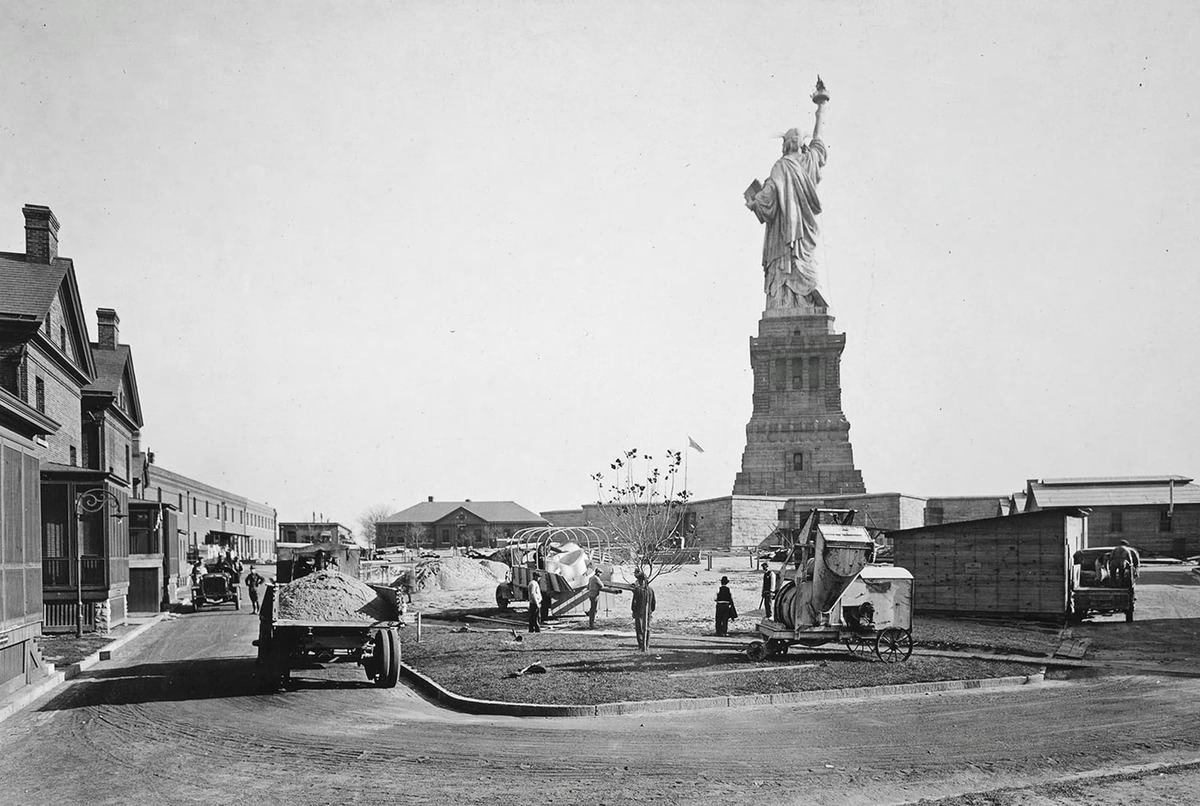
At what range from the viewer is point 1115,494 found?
54312mm

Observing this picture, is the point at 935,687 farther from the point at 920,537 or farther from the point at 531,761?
the point at 920,537

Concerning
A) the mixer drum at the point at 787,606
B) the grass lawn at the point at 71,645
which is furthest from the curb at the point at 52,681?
the mixer drum at the point at 787,606

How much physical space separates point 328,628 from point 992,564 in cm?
2117

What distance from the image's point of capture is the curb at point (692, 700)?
14188 mm

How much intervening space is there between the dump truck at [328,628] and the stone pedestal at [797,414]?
6252 cm

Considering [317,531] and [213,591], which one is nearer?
[213,591]

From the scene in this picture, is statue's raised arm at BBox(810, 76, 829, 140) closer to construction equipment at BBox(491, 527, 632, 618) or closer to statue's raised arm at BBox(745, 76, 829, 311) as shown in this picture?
statue's raised arm at BBox(745, 76, 829, 311)

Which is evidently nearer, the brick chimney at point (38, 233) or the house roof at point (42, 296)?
the house roof at point (42, 296)

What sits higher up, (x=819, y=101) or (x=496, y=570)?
(x=819, y=101)

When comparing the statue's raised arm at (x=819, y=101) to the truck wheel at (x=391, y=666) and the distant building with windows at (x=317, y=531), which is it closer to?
the distant building with windows at (x=317, y=531)

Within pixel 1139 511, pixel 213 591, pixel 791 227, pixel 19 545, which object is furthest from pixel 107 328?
pixel 791 227

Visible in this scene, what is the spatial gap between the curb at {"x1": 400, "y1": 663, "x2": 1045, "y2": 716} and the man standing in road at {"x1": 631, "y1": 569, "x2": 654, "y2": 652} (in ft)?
17.6

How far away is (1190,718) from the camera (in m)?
13.7

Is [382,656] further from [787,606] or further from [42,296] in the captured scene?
[42,296]
